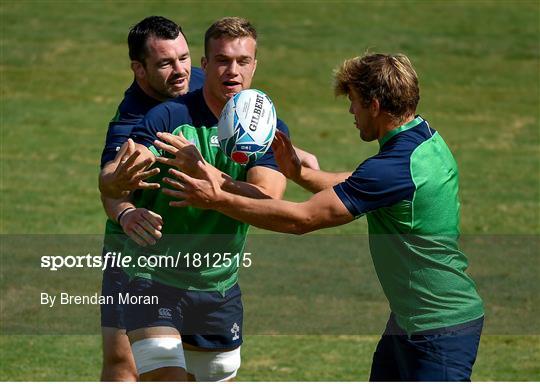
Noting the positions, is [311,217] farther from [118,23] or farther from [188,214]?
[118,23]

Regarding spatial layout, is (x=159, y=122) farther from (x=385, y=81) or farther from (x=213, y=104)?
(x=385, y=81)

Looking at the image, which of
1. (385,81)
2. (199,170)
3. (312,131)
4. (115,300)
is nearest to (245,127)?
(199,170)

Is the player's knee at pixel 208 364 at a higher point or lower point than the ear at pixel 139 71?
lower

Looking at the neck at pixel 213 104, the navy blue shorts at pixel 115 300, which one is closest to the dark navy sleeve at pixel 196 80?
the neck at pixel 213 104

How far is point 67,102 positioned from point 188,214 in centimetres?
1716

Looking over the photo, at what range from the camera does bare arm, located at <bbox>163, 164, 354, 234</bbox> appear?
725 centimetres

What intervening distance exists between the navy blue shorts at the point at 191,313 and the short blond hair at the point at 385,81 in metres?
1.93

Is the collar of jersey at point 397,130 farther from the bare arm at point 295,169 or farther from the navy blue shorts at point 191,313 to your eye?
the navy blue shorts at point 191,313

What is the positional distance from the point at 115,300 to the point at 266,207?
7.63ft

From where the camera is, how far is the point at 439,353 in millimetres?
7352

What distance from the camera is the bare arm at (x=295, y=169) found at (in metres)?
8.16

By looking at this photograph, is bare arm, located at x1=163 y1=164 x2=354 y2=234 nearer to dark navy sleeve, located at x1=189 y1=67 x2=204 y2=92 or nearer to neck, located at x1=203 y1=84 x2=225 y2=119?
neck, located at x1=203 y1=84 x2=225 y2=119

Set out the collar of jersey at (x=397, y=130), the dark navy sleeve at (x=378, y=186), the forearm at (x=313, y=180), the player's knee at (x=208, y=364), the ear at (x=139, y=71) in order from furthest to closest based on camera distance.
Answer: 1. the ear at (x=139, y=71)
2. the player's knee at (x=208, y=364)
3. the forearm at (x=313, y=180)
4. the collar of jersey at (x=397, y=130)
5. the dark navy sleeve at (x=378, y=186)

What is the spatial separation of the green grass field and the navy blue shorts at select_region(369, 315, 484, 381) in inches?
159
